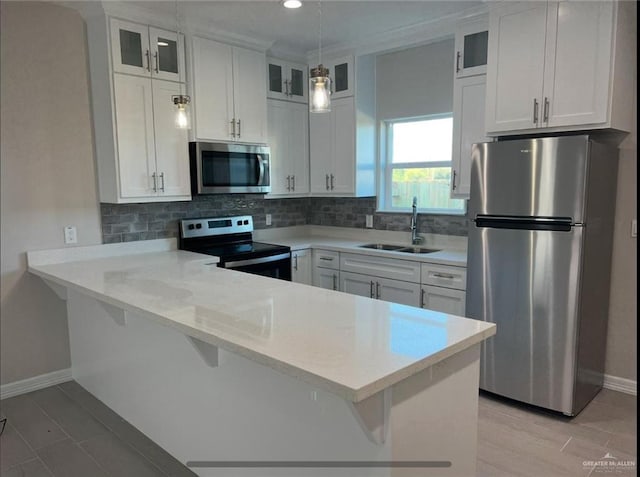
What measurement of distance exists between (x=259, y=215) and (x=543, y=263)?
2582 millimetres

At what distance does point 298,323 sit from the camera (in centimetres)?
172

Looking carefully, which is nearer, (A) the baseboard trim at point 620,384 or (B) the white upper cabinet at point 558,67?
(B) the white upper cabinet at point 558,67

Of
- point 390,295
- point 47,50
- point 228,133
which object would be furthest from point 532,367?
point 47,50

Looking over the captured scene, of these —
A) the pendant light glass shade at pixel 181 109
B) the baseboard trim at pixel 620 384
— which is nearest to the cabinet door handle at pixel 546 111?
the baseboard trim at pixel 620 384

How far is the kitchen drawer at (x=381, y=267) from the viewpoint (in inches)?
137

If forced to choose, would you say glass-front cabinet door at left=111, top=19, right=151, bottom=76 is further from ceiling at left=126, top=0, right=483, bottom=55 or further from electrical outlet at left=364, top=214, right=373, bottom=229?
electrical outlet at left=364, top=214, right=373, bottom=229

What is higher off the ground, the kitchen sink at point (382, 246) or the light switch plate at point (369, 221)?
the light switch plate at point (369, 221)

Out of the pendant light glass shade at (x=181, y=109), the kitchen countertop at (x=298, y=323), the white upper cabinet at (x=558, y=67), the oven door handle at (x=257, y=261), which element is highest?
the white upper cabinet at (x=558, y=67)

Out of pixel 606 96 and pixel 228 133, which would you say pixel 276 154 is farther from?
pixel 606 96

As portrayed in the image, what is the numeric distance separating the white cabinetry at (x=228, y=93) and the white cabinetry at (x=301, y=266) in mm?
1017

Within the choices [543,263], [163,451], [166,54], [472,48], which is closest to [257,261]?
[163,451]

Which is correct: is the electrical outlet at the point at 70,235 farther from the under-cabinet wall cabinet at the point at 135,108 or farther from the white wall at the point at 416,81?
the white wall at the point at 416,81

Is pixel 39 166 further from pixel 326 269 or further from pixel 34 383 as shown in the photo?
pixel 326 269

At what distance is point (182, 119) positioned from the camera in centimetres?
245
